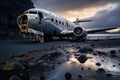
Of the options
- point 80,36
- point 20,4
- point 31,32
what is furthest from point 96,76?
point 20,4

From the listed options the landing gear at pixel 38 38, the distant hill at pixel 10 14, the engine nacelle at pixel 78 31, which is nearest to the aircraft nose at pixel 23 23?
the landing gear at pixel 38 38

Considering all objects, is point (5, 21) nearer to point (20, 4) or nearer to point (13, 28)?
point (13, 28)

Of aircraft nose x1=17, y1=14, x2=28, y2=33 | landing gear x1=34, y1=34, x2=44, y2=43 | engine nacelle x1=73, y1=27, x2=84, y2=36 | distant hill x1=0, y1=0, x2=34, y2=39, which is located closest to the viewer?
aircraft nose x1=17, y1=14, x2=28, y2=33

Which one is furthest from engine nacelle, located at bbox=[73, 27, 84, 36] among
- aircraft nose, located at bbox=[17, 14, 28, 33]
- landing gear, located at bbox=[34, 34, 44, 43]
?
aircraft nose, located at bbox=[17, 14, 28, 33]

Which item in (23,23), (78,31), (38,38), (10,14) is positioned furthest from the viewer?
(10,14)

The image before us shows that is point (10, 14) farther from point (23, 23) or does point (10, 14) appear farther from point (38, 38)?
point (23, 23)

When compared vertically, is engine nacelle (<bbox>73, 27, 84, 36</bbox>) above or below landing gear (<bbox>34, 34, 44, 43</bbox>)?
above

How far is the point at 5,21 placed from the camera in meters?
83.8

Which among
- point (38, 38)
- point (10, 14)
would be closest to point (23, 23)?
point (38, 38)

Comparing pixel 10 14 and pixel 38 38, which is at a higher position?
pixel 10 14

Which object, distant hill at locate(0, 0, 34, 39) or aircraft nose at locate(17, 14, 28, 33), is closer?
aircraft nose at locate(17, 14, 28, 33)

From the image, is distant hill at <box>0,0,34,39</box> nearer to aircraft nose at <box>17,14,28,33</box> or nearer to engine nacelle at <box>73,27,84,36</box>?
engine nacelle at <box>73,27,84,36</box>

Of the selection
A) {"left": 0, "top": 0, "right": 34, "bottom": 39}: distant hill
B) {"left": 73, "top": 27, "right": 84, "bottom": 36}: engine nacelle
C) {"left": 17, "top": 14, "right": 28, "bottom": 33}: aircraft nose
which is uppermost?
{"left": 0, "top": 0, "right": 34, "bottom": 39}: distant hill

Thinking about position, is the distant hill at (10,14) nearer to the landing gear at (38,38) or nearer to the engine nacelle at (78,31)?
the landing gear at (38,38)
